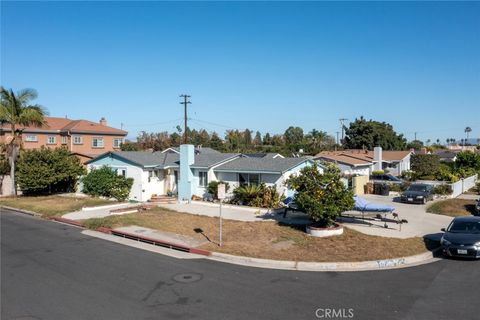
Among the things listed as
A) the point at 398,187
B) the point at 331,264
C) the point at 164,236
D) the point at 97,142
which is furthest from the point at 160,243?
the point at 97,142

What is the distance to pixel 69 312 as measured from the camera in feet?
28.8

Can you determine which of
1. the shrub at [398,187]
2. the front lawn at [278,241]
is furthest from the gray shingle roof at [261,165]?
the shrub at [398,187]

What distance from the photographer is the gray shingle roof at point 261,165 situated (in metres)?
26.0

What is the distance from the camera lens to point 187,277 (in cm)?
1148

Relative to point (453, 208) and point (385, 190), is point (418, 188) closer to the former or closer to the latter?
point (453, 208)

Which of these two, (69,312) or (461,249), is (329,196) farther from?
(69,312)

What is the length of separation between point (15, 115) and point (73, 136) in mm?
19094

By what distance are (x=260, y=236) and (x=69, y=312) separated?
366 inches

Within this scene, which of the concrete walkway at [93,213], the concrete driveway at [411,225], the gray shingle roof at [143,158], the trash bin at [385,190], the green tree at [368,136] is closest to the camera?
the concrete driveway at [411,225]

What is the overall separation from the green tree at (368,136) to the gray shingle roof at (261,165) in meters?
58.2

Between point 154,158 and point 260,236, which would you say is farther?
point 154,158

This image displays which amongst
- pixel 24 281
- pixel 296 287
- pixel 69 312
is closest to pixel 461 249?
pixel 296 287

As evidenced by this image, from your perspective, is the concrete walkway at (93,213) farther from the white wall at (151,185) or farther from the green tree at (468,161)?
the green tree at (468,161)

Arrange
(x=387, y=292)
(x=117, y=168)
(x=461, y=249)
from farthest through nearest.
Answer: (x=117, y=168) → (x=461, y=249) → (x=387, y=292)
